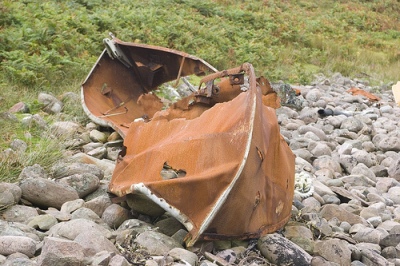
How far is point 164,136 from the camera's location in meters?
4.36

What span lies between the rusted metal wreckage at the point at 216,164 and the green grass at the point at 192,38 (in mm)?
1305

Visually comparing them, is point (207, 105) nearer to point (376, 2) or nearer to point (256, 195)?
point (256, 195)

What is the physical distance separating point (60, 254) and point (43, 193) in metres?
1.34

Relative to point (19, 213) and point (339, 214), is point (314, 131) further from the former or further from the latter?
point (19, 213)

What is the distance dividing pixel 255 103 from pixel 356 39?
1749 cm

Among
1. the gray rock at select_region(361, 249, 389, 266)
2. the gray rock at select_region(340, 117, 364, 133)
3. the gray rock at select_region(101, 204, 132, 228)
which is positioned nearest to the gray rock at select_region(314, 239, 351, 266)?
the gray rock at select_region(361, 249, 389, 266)

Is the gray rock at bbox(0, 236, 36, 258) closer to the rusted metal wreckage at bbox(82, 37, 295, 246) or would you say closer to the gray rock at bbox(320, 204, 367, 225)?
the rusted metal wreckage at bbox(82, 37, 295, 246)

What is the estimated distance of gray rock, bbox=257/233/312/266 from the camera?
3.64m

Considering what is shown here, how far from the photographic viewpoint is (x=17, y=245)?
321 centimetres

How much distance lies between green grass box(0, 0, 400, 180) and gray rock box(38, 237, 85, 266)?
1.82m

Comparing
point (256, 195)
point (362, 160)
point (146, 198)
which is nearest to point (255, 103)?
point (256, 195)

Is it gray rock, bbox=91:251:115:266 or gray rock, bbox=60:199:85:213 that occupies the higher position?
gray rock, bbox=91:251:115:266

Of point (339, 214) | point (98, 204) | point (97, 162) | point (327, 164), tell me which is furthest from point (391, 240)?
point (97, 162)

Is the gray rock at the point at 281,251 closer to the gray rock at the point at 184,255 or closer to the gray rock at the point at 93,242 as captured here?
the gray rock at the point at 184,255
